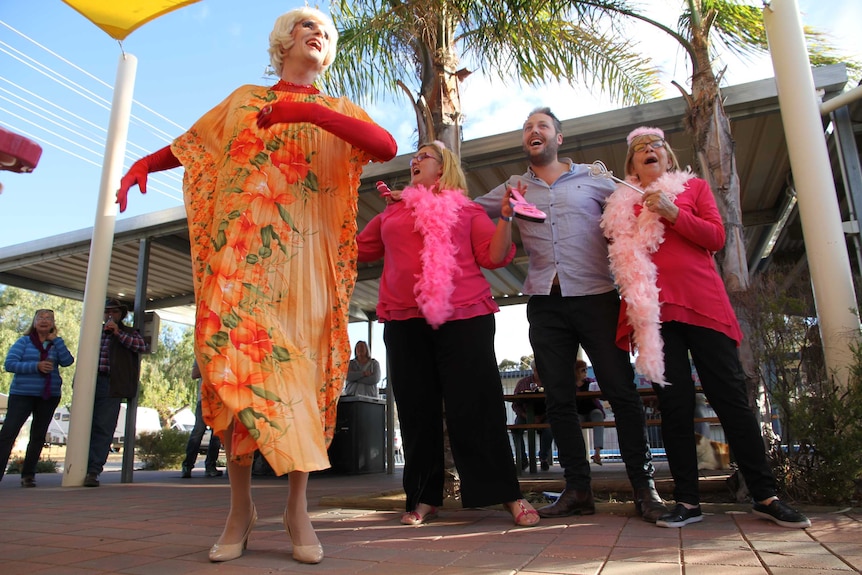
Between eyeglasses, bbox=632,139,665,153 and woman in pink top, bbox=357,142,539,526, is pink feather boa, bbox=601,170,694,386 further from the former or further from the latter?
woman in pink top, bbox=357,142,539,526

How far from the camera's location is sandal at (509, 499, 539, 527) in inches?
110

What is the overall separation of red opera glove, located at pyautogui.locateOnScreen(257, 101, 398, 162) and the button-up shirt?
943mm

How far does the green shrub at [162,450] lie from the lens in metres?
10.8

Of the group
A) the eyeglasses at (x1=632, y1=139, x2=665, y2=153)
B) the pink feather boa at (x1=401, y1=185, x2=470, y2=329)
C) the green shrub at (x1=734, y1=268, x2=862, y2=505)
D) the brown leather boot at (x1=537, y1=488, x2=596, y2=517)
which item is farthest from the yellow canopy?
the green shrub at (x1=734, y1=268, x2=862, y2=505)

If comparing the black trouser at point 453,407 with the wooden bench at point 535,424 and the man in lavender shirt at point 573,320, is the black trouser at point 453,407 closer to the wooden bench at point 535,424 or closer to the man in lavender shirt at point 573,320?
the man in lavender shirt at point 573,320

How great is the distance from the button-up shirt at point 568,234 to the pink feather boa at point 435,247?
1.11 feet

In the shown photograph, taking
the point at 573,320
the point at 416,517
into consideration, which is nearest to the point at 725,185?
the point at 573,320

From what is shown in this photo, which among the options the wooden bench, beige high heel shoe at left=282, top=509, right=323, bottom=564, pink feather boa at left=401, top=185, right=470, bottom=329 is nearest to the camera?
beige high heel shoe at left=282, top=509, right=323, bottom=564

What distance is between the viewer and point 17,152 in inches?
50.3

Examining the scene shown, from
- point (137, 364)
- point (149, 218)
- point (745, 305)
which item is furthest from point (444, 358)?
point (149, 218)

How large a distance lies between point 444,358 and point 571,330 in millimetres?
664

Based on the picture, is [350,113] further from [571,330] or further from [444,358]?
[571,330]

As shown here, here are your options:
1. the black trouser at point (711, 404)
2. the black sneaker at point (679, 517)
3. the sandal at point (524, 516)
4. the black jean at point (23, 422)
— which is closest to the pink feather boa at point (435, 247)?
the sandal at point (524, 516)

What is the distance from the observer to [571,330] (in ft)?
10.2
